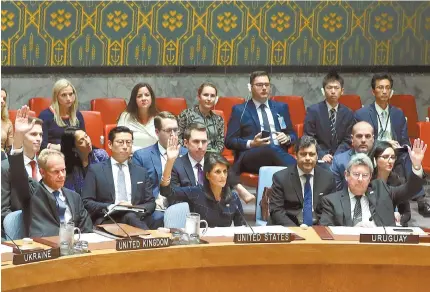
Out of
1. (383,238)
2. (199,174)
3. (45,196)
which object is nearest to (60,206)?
(45,196)

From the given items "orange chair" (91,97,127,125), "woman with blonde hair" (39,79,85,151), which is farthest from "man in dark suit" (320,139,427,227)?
"orange chair" (91,97,127,125)

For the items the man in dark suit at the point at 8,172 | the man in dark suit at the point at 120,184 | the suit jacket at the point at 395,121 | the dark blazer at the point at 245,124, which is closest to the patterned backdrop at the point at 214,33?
the dark blazer at the point at 245,124

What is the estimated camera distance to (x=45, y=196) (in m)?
4.65

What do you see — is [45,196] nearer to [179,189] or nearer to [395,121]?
[179,189]

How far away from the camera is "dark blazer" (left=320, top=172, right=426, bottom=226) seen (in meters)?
4.98

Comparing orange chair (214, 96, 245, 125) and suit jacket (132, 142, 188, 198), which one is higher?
orange chair (214, 96, 245, 125)

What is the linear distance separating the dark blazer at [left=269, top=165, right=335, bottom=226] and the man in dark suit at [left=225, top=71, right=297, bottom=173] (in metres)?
1.19

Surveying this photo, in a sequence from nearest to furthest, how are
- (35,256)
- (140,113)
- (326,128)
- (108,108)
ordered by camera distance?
(35,256), (140,113), (326,128), (108,108)

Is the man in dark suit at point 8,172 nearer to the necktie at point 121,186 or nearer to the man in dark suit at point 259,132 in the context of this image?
the necktie at point 121,186

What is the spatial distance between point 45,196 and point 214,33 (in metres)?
4.25

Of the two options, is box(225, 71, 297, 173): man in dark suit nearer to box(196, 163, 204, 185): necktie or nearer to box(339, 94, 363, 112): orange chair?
box(196, 163, 204, 185): necktie

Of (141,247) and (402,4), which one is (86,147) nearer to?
(141,247)

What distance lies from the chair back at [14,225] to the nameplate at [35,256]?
70cm

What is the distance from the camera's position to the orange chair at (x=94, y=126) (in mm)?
6949
